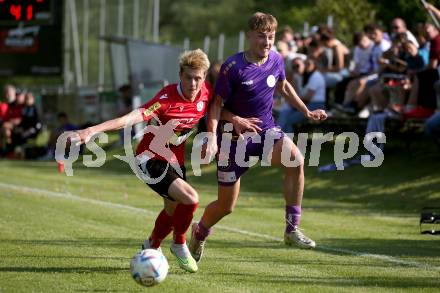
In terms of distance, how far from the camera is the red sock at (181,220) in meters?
9.07

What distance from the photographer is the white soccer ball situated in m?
8.04

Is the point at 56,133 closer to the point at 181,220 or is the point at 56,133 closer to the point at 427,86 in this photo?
the point at 427,86

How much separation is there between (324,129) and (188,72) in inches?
506

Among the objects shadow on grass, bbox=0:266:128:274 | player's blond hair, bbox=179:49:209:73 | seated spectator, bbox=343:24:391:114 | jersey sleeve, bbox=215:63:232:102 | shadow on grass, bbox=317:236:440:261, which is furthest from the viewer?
seated spectator, bbox=343:24:391:114

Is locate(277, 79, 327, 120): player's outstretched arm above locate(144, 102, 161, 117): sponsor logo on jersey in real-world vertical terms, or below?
below

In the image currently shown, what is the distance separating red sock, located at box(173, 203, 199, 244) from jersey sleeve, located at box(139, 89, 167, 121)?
2.78 ft

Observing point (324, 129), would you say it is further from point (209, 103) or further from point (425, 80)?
point (209, 103)

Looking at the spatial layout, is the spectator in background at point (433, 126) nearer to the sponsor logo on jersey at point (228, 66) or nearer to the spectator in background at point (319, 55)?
the spectator in background at point (319, 55)

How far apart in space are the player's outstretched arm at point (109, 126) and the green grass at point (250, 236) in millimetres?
1238

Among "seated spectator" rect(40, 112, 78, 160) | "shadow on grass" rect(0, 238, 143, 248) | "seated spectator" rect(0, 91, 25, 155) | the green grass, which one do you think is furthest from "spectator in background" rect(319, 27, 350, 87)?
"seated spectator" rect(0, 91, 25, 155)

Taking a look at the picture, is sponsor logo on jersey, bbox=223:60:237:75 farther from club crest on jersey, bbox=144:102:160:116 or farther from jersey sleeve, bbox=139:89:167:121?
club crest on jersey, bbox=144:102:160:116

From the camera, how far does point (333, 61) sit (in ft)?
68.7

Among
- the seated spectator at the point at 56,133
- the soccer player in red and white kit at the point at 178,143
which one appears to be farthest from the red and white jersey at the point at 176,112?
the seated spectator at the point at 56,133

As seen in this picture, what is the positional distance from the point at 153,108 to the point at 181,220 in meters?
1.04
